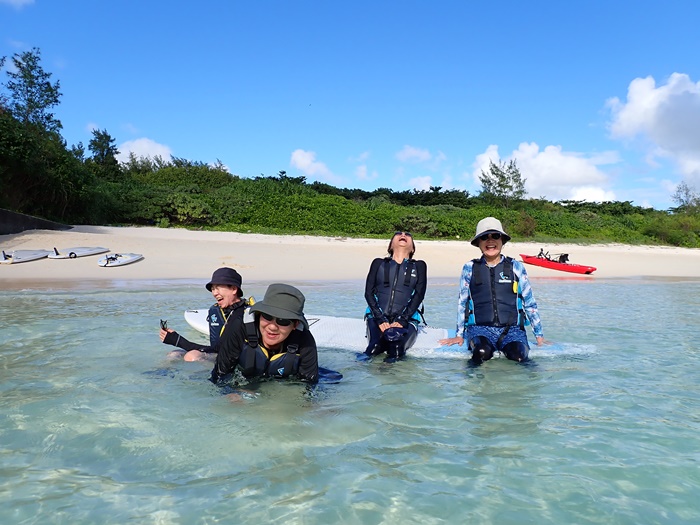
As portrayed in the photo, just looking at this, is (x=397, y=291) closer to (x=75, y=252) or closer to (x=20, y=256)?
(x=75, y=252)

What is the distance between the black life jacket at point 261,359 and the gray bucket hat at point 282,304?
35 centimetres

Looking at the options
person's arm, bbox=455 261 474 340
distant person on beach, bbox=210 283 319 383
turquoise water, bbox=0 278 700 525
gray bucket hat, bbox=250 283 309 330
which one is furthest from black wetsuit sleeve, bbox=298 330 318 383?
person's arm, bbox=455 261 474 340

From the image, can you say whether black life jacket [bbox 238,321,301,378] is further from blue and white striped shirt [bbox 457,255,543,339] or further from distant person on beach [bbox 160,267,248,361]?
blue and white striped shirt [bbox 457,255,543,339]

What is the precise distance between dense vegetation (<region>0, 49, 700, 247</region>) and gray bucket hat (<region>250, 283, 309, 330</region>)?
1584 cm

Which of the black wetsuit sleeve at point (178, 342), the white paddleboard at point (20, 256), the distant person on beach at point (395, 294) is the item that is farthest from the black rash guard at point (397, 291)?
the white paddleboard at point (20, 256)

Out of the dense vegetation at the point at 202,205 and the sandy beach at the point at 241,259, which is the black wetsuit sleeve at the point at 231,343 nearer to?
the sandy beach at the point at 241,259

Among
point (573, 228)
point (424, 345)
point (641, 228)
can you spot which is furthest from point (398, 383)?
point (641, 228)

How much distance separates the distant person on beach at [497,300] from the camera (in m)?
4.88

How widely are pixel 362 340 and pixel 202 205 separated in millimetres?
17098

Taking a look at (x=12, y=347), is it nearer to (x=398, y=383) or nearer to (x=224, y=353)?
(x=224, y=353)

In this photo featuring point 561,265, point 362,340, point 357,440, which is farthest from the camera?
point 561,265

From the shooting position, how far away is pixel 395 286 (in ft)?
17.8

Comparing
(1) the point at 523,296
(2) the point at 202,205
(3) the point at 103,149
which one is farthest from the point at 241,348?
(3) the point at 103,149

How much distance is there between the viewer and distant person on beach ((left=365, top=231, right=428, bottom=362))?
5.36 meters
